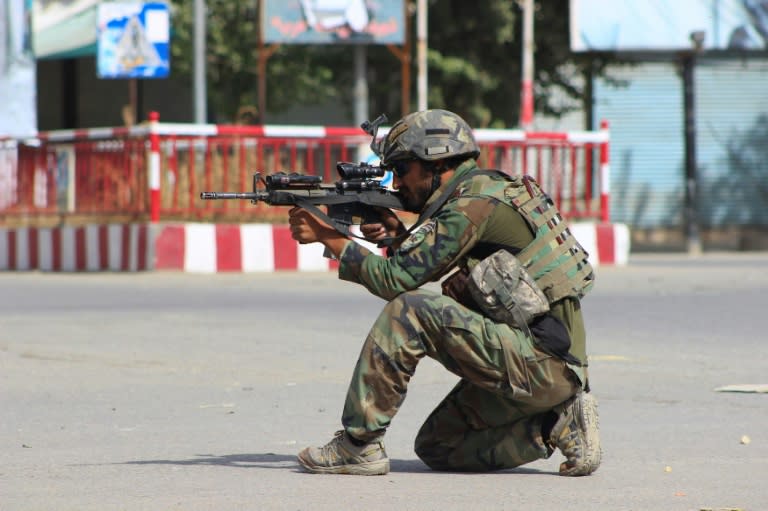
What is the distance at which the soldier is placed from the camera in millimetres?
5051

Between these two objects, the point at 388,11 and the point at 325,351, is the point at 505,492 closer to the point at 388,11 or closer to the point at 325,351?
the point at 325,351

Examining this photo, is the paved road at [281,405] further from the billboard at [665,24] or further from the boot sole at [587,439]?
the billboard at [665,24]

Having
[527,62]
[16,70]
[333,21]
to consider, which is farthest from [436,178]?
[16,70]

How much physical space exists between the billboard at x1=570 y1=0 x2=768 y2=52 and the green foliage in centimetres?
52

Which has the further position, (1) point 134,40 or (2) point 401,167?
(1) point 134,40

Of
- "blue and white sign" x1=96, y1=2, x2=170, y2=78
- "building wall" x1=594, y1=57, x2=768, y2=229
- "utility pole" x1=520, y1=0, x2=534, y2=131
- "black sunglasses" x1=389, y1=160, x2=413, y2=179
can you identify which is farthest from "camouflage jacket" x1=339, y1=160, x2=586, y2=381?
"building wall" x1=594, y1=57, x2=768, y2=229

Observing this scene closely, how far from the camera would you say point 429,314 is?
5.02m

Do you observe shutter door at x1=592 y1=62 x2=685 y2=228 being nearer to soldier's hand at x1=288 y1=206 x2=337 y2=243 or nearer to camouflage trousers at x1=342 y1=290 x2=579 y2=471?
camouflage trousers at x1=342 y1=290 x2=579 y2=471

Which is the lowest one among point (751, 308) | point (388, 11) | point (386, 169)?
point (751, 308)

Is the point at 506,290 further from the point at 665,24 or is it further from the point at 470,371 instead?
the point at 665,24

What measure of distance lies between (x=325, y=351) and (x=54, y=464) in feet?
12.8

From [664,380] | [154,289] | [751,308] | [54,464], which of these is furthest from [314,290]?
[54,464]

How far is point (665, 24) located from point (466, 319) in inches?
909

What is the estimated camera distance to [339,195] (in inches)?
208
